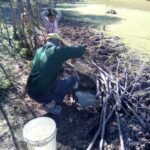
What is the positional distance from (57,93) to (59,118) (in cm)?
39

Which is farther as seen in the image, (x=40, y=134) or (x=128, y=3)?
(x=128, y=3)

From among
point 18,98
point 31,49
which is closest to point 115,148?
point 18,98

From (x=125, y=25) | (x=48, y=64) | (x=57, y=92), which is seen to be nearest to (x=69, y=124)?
(x=57, y=92)

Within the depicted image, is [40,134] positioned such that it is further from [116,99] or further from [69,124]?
[116,99]

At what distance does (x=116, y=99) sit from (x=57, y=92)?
1008mm

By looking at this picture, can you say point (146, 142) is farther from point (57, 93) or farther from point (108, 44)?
point (108, 44)

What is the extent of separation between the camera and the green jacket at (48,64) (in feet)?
15.6

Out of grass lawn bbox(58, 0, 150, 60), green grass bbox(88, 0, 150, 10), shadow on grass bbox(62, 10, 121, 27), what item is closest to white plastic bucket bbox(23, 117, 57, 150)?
grass lawn bbox(58, 0, 150, 60)

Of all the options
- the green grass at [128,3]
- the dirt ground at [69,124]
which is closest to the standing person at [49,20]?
the dirt ground at [69,124]

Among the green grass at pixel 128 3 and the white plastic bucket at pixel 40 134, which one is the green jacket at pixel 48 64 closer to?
the white plastic bucket at pixel 40 134

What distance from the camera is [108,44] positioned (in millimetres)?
9602

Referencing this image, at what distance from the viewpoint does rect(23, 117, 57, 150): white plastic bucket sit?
3717 millimetres

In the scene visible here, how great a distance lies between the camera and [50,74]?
4.88 meters

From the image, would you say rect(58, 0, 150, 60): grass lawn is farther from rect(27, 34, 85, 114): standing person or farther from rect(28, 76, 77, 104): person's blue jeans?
rect(27, 34, 85, 114): standing person
